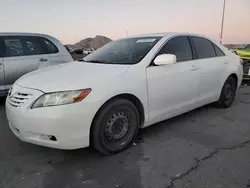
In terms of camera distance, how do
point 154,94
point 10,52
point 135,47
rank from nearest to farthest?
point 154,94
point 135,47
point 10,52

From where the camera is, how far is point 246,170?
2.56m

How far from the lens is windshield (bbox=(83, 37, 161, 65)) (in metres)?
3.36

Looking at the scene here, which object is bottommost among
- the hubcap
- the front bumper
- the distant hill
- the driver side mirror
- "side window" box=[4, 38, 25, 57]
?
the distant hill

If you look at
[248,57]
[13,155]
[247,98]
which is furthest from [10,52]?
[248,57]

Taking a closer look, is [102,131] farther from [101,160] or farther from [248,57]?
[248,57]

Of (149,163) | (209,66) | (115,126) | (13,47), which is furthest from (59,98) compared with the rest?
(13,47)

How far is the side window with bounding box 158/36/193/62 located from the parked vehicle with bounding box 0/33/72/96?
3.18m

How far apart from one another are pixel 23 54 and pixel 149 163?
4015mm

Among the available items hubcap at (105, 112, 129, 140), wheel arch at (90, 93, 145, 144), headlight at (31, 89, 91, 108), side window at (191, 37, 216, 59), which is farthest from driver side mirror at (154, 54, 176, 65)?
headlight at (31, 89, 91, 108)

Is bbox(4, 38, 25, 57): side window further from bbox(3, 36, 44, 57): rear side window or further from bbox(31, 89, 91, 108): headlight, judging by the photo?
bbox(31, 89, 91, 108): headlight

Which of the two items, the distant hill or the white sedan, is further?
the distant hill

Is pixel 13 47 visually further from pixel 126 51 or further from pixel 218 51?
pixel 218 51

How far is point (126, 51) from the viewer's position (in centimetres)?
362

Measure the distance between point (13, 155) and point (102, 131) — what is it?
1.19 metres
